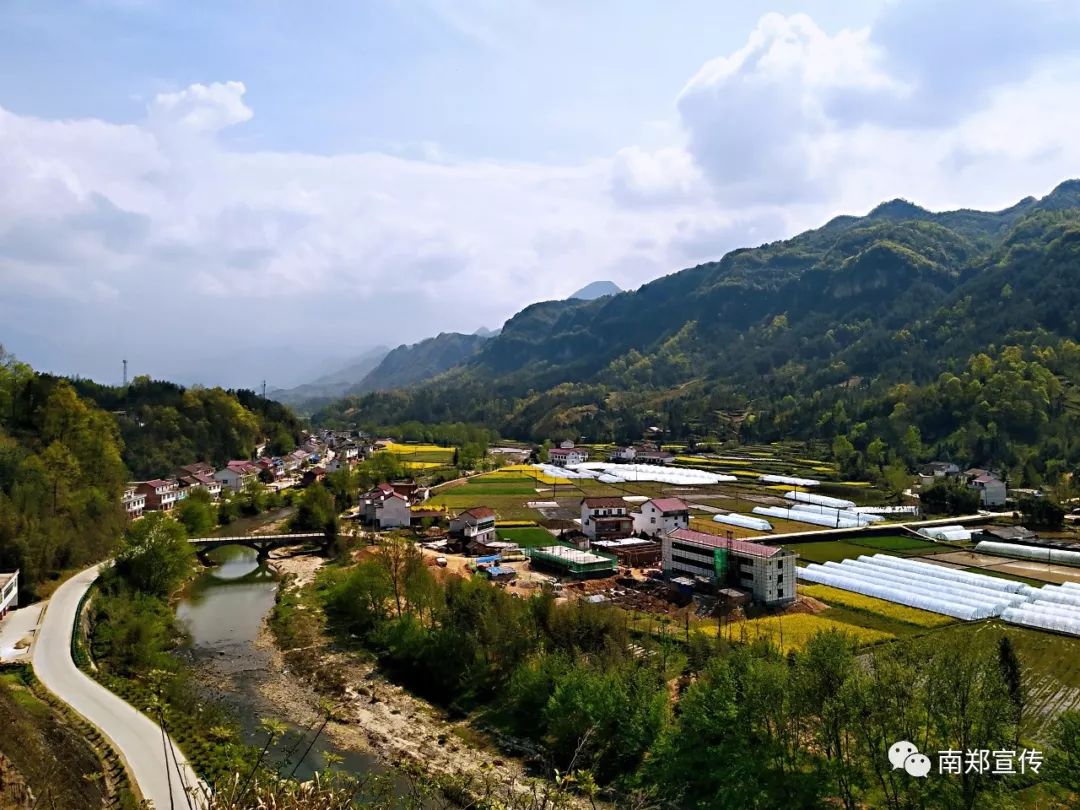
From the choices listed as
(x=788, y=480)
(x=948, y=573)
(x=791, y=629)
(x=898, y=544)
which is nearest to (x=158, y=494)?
→ (x=791, y=629)

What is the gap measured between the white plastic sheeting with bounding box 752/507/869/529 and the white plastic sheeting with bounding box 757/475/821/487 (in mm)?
13797

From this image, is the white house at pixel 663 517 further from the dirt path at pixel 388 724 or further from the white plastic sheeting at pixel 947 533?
the dirt path at pixel 388 724

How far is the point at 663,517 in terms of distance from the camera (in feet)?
132

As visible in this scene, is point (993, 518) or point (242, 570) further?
point (993, 518)

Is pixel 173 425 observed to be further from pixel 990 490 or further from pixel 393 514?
pixel 990 490

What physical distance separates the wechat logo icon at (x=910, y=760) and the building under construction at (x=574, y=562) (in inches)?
796

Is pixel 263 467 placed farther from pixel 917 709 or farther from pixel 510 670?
pixel 917 709

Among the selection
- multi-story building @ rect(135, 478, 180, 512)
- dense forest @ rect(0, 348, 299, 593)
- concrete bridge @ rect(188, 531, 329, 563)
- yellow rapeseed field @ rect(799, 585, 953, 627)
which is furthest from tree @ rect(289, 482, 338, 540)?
yellow rapeseed field @ rect(799, 585, 953, 627)

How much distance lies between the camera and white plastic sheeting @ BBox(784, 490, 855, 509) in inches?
1966

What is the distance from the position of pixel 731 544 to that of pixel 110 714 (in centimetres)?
2283

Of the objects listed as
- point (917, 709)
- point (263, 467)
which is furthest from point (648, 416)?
point (917, 709)

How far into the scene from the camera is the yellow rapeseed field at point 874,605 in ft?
83.5

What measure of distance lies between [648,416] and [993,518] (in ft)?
221

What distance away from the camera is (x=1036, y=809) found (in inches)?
548
